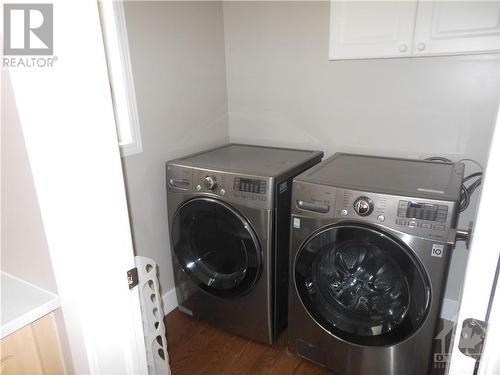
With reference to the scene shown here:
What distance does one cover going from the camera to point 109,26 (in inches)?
64.5

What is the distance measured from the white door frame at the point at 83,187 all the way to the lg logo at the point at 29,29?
0.02m

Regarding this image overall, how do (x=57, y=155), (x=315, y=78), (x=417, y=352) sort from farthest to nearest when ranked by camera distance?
(x=315, y=78) → (x=417, y=352) → (x=57, y=155)

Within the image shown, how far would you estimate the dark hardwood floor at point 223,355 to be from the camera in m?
1.72

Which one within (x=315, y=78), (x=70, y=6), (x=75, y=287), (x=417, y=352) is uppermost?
(x=70, y=6)

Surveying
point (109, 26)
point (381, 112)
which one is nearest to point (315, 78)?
point (381, 112)

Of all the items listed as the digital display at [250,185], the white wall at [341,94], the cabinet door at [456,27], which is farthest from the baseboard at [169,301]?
the cabinet door at [456,27]

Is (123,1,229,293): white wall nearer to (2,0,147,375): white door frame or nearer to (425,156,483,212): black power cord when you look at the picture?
(2,0,147,375): white door frame

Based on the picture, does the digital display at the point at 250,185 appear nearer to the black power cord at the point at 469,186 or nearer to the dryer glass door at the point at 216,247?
the dryer glass door at the point at 216,247

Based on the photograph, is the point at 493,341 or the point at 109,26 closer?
the point at 493,341

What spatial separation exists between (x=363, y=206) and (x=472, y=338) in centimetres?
74

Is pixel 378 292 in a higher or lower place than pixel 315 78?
lower

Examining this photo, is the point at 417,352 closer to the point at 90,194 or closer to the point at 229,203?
the point at 229,203

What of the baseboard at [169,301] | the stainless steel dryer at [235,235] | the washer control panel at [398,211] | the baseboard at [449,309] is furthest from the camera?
the baseboard at [169,301]

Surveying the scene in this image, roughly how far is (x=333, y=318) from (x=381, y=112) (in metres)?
1.10
